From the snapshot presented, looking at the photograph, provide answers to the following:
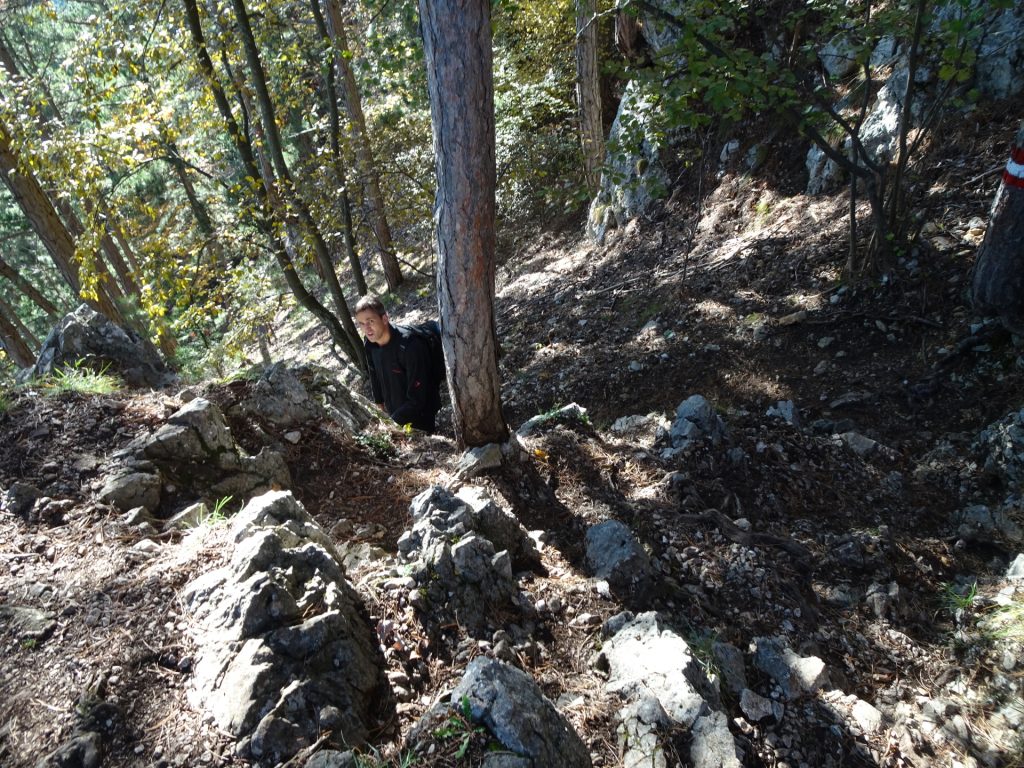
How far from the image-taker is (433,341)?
5488 mm

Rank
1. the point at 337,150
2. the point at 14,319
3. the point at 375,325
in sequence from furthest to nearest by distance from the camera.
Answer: the point at 14,319, the point at 337,150, the point at 375,325

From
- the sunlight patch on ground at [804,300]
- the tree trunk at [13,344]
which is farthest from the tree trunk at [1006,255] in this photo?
the tree trunk at [13,344]

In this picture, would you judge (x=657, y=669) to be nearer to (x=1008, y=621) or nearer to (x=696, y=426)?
(x=1008, y=621)

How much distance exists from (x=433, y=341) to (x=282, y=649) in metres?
3.60

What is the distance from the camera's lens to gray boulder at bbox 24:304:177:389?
513 cm

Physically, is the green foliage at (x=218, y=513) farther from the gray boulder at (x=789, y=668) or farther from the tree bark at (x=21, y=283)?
the tree bark at (x=21, y=283)

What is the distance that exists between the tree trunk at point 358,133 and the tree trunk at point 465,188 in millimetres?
3395

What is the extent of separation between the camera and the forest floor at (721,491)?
7.72 feet

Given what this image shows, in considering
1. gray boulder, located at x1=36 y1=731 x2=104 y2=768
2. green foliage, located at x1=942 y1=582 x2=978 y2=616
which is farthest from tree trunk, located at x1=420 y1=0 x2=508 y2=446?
green foliage, located at x1=942 y1=582 x2=978 y2=616

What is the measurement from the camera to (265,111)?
21.8 feet

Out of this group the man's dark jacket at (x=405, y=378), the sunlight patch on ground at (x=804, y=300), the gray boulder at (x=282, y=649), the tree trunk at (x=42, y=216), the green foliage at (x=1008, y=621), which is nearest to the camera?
the gray boulder at (x=282, y=649)

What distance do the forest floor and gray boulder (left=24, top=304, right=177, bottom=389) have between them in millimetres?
1143

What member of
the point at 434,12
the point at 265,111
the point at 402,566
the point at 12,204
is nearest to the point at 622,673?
the point at 402,566

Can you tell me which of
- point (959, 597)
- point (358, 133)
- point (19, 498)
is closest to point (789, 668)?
point (959, 597)
